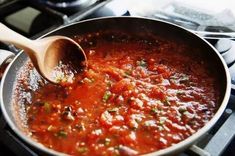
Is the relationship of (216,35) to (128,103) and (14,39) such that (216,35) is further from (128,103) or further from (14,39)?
(14,39)

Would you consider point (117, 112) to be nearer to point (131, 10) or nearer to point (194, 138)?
point (194, 138)

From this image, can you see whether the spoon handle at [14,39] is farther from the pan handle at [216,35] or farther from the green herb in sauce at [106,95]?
the pan handle at [216,35]

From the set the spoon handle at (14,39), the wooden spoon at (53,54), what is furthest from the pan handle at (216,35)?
the spoon handle at (14,39)

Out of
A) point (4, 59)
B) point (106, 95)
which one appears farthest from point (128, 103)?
point (4, 59)

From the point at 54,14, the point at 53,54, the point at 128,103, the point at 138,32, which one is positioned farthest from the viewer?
the point at 54,14

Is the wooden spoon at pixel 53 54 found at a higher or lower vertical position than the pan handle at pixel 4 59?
higher

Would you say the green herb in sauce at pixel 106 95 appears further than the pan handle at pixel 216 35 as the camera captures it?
No
